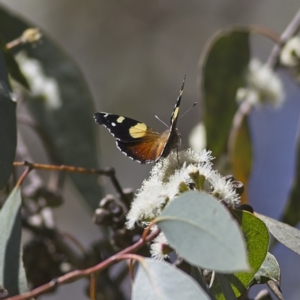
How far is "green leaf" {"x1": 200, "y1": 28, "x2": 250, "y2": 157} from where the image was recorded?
5.75 feet

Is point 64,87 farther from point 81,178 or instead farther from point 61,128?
point 81,178

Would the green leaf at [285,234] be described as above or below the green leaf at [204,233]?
below

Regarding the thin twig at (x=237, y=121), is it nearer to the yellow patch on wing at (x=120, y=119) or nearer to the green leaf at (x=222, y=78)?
the green leaf at (x=222, y=78)

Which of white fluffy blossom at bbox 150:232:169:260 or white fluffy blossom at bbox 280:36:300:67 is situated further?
white fluffy blossom at bbox 280:36:300:67

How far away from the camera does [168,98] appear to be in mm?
3465

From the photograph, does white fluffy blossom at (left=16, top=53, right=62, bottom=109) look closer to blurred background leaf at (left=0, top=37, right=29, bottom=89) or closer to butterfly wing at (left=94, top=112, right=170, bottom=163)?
blurred background leaf at (left=0, top=37, right=29, bottom=89)

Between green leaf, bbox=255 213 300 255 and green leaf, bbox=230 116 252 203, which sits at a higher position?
green leaf, bbox=255 213 300 255

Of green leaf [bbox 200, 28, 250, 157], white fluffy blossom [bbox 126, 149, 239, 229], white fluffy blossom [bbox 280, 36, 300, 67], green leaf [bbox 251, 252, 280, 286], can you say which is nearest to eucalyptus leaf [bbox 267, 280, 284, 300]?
green leaf [bbox 251, 252, 280, 286]

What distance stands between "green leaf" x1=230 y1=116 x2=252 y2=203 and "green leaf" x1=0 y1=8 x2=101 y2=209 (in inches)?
15.7

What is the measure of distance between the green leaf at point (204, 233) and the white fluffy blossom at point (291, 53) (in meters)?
1.06

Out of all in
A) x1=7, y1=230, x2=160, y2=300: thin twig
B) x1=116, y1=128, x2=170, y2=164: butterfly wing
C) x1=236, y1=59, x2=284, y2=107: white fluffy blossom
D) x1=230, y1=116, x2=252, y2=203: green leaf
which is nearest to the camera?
x1=7, y1=230, x2=160, y2=300: thin twig

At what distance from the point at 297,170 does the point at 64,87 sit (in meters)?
0.73

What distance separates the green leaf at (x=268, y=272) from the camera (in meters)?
0.93

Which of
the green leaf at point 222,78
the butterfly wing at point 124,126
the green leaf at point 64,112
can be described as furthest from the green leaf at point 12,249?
the green leaf at point 222,78
